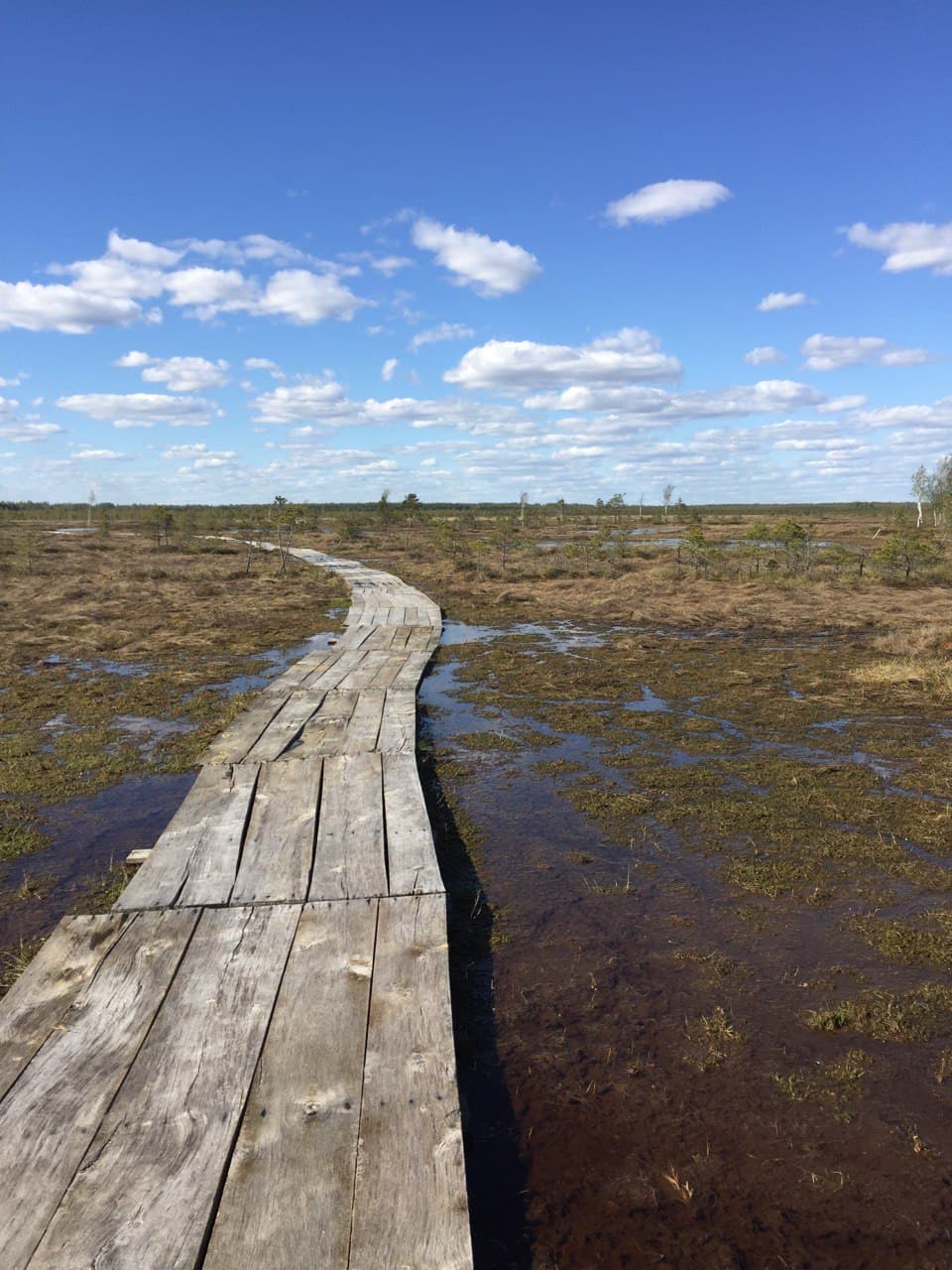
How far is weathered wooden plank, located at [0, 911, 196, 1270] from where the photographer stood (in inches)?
91.6

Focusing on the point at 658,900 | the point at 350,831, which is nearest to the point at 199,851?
the point at 350,831

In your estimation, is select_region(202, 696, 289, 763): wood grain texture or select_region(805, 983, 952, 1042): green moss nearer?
select_region(805, 983, 952, 1042): green moss

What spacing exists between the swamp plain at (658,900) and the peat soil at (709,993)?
0.6 inches

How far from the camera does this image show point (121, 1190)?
2387mm

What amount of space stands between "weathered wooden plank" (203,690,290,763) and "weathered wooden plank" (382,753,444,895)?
5.19 feet

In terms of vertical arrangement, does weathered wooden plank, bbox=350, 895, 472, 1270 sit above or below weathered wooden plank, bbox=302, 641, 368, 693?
below

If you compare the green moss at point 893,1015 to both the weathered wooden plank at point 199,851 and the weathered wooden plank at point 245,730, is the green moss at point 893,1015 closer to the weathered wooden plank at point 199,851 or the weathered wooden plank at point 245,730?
the weathered wooden plank at point 199,851

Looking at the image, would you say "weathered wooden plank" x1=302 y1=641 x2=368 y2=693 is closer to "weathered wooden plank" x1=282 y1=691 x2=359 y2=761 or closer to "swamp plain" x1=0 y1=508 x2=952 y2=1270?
"weathered wooden plank" x1=282 y1=691 x2=359 y2=761

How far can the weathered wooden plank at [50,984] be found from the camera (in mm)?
3068

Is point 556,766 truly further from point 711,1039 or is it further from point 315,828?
point 711,1039

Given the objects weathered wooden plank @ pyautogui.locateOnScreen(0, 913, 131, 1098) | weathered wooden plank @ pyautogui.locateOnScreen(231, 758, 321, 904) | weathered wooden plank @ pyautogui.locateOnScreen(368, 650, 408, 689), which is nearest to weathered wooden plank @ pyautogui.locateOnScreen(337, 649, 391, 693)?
weathered wooden plank @ pyautogui.locateOnScreen(368, 650, 408, 689)

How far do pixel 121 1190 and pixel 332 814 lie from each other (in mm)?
3270

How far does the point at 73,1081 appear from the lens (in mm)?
→ 2869

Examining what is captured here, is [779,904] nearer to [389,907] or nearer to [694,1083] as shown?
[694,1083]
